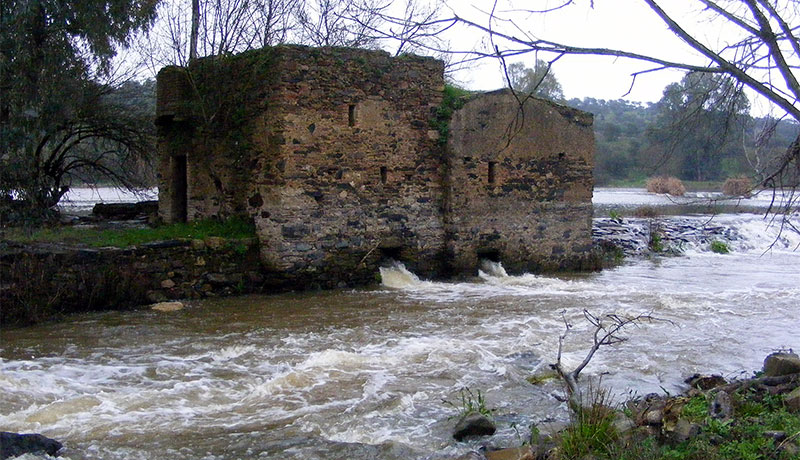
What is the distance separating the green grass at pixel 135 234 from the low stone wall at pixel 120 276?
0.29 m

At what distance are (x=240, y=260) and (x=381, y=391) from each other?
222 inches

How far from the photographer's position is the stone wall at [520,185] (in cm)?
1386

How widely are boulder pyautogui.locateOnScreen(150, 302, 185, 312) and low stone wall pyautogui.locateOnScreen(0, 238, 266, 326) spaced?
205 millimetres

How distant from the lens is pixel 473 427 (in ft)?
19.2

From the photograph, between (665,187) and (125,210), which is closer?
(665,187)

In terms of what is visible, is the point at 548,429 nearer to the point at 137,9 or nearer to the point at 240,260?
the point at 240,260

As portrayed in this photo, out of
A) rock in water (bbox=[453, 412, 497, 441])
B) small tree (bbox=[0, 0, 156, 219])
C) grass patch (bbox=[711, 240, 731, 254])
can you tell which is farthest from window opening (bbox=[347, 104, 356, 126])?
grass patch (bbox=[711, 240, 731, 254])

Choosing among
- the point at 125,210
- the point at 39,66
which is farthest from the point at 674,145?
the point at 125,210

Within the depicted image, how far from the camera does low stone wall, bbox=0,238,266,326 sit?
984 centimetres

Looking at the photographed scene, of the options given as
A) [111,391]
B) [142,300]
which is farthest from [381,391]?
[142,300]

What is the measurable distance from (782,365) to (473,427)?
108 inches

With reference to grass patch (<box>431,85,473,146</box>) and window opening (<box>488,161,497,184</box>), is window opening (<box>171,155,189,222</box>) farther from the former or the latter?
window opening (<box>488,161,497,184</box>)

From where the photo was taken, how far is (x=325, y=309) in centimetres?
1112

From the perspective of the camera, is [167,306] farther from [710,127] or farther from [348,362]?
[710,127]
